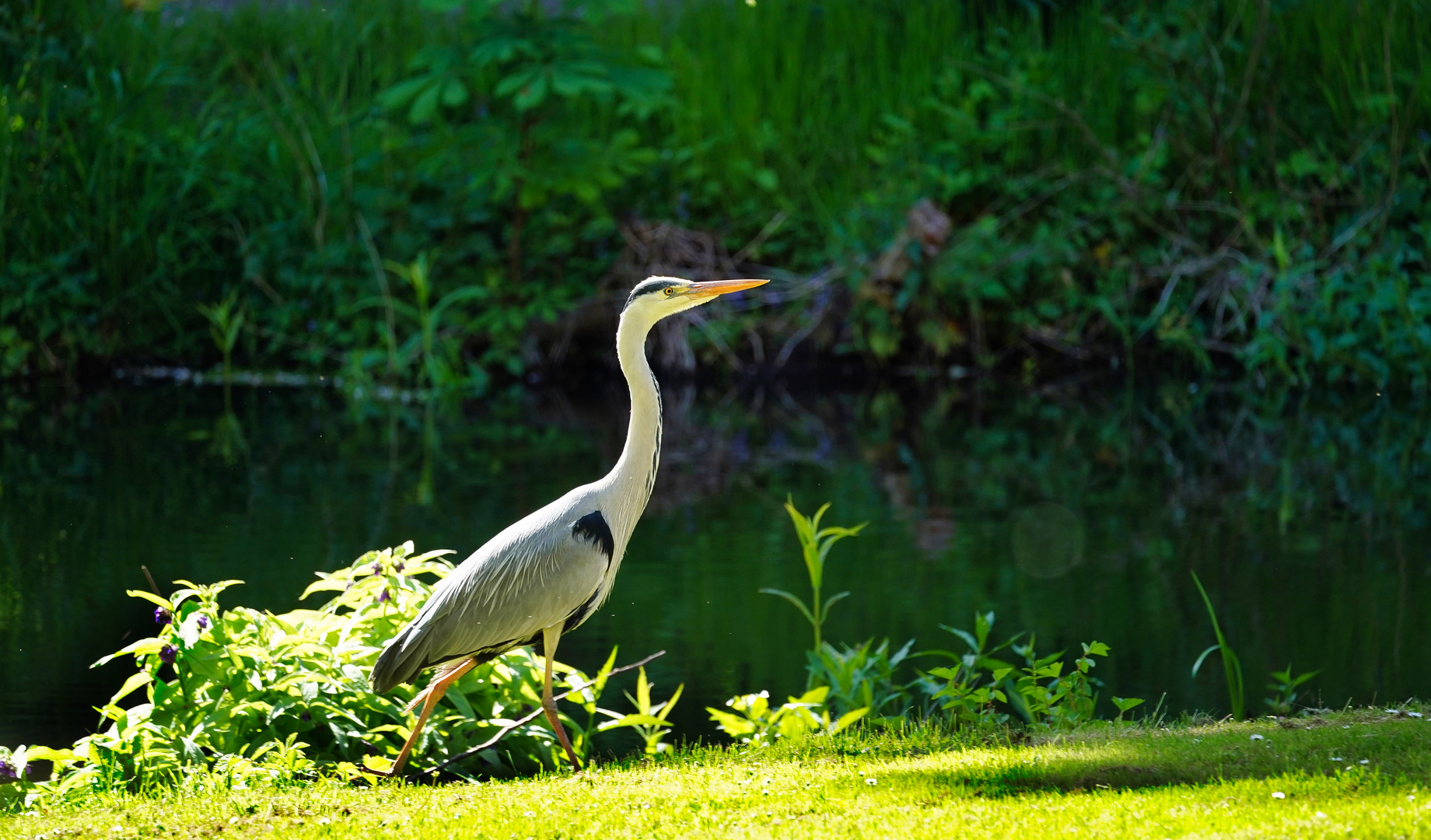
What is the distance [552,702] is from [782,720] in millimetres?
900

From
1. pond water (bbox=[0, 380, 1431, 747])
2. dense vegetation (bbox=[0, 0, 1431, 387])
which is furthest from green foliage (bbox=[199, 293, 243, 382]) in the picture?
pond water (bbox=[0, 380, 1431, 747])

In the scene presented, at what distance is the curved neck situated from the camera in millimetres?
4668

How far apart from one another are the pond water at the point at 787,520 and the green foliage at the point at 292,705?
70cm

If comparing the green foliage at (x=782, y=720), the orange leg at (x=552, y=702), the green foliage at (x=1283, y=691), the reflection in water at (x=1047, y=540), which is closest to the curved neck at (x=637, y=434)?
the orange leg at (x=552, y=702)

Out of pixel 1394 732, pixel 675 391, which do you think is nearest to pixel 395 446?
pixel 675 391

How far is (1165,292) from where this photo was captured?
534 inches

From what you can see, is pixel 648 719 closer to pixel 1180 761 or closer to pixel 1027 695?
pixel 1027 695

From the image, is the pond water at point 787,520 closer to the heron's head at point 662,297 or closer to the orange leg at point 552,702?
the orange leg at point 552,702

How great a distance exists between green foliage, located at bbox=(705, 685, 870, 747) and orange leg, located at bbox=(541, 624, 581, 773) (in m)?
0.58

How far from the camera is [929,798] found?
147 inches

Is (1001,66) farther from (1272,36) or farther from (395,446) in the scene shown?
(395,446)

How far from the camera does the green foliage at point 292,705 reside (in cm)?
452

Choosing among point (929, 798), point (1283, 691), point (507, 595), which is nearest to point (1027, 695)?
point (1283, 691)

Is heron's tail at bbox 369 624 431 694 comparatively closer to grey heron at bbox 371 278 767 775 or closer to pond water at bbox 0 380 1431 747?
grey heron at bbox 371 278 767 775
